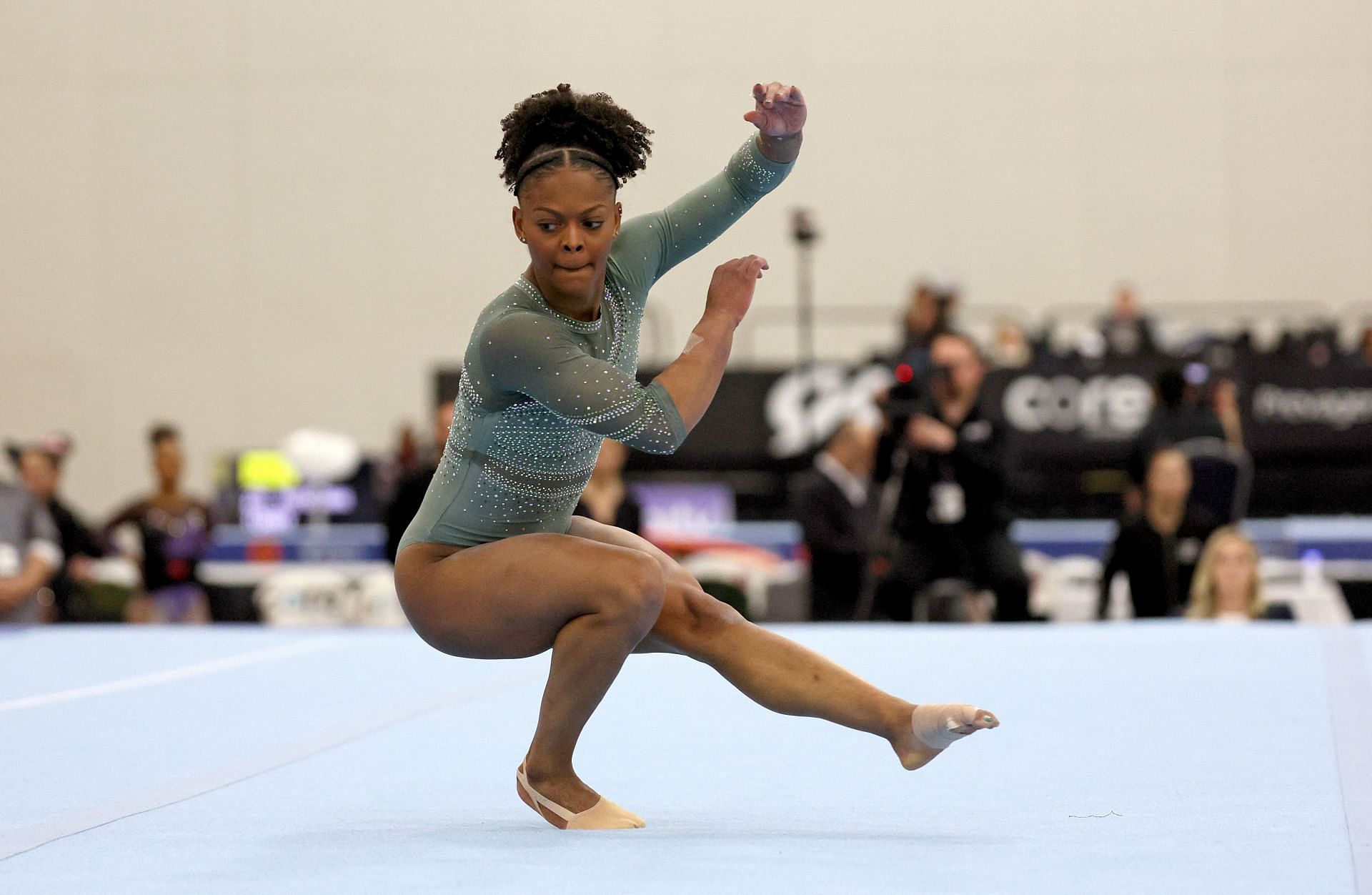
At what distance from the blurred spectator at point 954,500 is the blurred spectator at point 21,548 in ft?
11.2


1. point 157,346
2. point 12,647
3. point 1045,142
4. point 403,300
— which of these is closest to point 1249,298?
point 1045,142

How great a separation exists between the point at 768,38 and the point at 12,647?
9699 mm

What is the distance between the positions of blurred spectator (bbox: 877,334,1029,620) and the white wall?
6.45 metres

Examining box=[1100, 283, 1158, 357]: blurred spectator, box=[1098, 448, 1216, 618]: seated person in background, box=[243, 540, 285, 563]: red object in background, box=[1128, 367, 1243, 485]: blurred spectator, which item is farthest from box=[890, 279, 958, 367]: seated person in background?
Answer: box=[243, 540, 285, 563]: red object in background

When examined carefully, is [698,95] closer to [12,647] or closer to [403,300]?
[403,300]

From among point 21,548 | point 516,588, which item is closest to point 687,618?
point 516,588

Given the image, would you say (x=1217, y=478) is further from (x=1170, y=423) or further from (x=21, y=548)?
(x=21, y=548)

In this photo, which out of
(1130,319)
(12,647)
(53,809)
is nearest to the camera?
(53,809)

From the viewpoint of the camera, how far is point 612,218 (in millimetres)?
2605

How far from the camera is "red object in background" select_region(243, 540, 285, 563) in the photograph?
8914 mm

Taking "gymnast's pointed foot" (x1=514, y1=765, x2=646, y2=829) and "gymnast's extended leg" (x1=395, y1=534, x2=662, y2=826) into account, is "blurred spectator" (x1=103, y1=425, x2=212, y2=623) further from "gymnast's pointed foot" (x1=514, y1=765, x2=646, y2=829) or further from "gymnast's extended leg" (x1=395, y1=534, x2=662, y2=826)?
"gymnast's pointed foot" (x1=514, y1=765, x2=646, y2=829)

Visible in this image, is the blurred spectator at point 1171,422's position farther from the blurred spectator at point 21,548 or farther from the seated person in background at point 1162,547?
the blurred spectator at point 21,548

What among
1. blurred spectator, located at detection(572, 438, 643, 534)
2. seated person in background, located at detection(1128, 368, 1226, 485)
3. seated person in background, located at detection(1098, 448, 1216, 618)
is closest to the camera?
seated person in background, located at detection(1098, 448, 1216, 618)

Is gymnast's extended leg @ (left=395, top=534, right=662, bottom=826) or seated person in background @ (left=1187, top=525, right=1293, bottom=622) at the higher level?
gymnast's extended leg @ (left=395, top=534, right=662, bottom=826)
